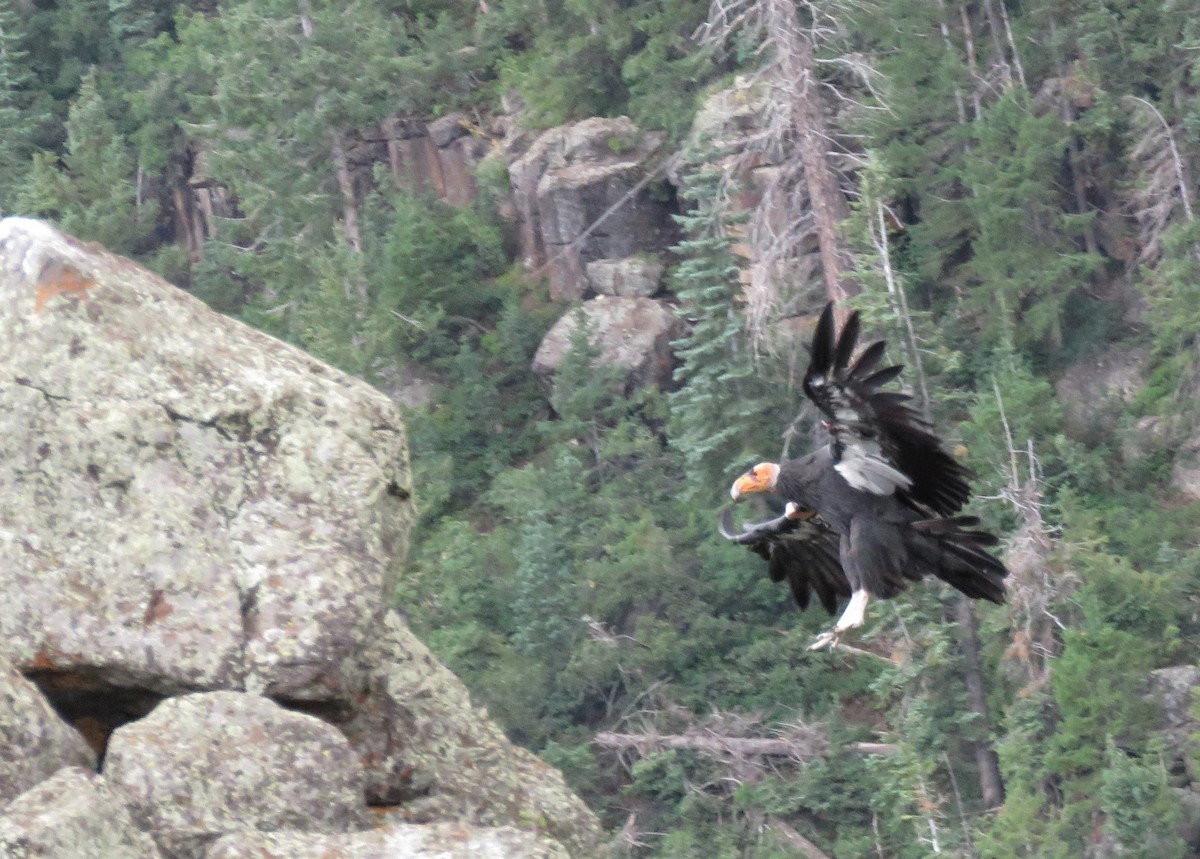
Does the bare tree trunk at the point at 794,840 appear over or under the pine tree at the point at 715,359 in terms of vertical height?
under

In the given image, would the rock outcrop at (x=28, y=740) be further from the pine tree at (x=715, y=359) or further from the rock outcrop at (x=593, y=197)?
the rock outcrop at (x=593, y=197)

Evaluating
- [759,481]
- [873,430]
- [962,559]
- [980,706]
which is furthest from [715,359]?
[873,430]

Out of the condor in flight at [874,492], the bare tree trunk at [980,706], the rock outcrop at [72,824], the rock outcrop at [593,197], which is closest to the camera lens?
the rock outcrop at [72,824]

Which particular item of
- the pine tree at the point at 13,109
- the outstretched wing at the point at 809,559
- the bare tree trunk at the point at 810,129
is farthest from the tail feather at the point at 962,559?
the pine tree at the point at 13,109

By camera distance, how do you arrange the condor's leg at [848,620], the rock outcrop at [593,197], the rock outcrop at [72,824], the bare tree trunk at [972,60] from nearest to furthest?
the rock outcrop at [72,824] < the condor's leg at [848,620] < the bare tree trunk at [972,60] < the rock outcrop at [593,197]

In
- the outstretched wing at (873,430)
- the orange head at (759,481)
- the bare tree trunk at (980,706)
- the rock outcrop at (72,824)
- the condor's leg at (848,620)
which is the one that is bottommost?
the bare tree trunk at (980,706)

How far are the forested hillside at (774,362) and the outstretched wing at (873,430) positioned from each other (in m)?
9.75

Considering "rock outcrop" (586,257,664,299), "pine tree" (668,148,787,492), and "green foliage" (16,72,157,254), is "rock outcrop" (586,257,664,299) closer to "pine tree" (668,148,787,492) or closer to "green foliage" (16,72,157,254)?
"pine tree" (668,148,787,492)

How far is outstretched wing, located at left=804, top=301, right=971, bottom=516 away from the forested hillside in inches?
384

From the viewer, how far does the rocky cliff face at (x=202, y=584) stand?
7.27 m

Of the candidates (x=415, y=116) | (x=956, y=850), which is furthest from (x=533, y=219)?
(x=956, y=850)

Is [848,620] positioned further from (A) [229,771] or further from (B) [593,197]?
(B) [593,197]

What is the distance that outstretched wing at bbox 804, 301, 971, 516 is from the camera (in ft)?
23.7

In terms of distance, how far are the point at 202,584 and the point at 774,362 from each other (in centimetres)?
1496
